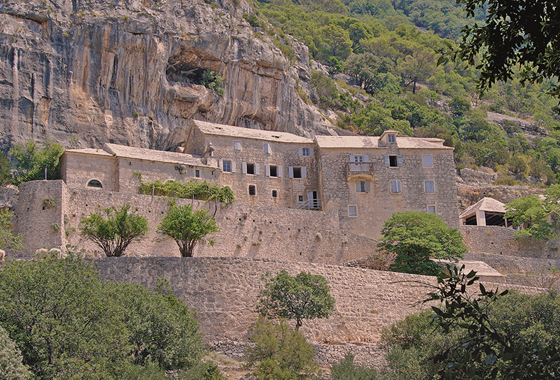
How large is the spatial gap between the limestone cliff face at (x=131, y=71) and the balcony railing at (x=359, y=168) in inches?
445

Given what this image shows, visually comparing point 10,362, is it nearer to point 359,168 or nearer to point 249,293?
point 249,293

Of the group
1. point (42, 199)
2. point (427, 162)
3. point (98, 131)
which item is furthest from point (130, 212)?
point (427, 162)

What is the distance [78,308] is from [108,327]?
1074 millimetres

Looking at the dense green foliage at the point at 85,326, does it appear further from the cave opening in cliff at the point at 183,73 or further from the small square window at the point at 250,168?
the cave opening in cliff at the point at 183,73

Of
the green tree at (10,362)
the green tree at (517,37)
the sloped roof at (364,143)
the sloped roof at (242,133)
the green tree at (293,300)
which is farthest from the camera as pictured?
the sloped roof at (364,143)

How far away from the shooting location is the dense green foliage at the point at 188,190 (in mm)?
40156

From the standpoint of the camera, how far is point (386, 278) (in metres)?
31.0

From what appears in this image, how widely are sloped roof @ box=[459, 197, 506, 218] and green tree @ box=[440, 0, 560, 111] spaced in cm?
4516

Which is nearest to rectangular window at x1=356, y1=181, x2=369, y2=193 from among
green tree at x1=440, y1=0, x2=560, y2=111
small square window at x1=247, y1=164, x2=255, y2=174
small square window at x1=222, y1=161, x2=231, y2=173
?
small square window at x1=247, y1=164, x2=255, y2=174

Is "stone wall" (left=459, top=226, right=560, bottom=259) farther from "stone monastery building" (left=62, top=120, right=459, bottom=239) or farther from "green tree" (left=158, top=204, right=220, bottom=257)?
"green tree" (left=158, top=204, right=220, bottom=257)

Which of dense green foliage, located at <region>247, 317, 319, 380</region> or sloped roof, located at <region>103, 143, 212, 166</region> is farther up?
sloped roof, located at <region>103, 143, 212, 166</region>

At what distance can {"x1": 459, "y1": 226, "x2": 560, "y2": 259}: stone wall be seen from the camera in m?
47.0

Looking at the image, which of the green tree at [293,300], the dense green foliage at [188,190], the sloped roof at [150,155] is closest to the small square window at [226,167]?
the sloped roof at [150,155]

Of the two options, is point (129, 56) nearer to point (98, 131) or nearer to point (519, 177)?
point (98, 131)
